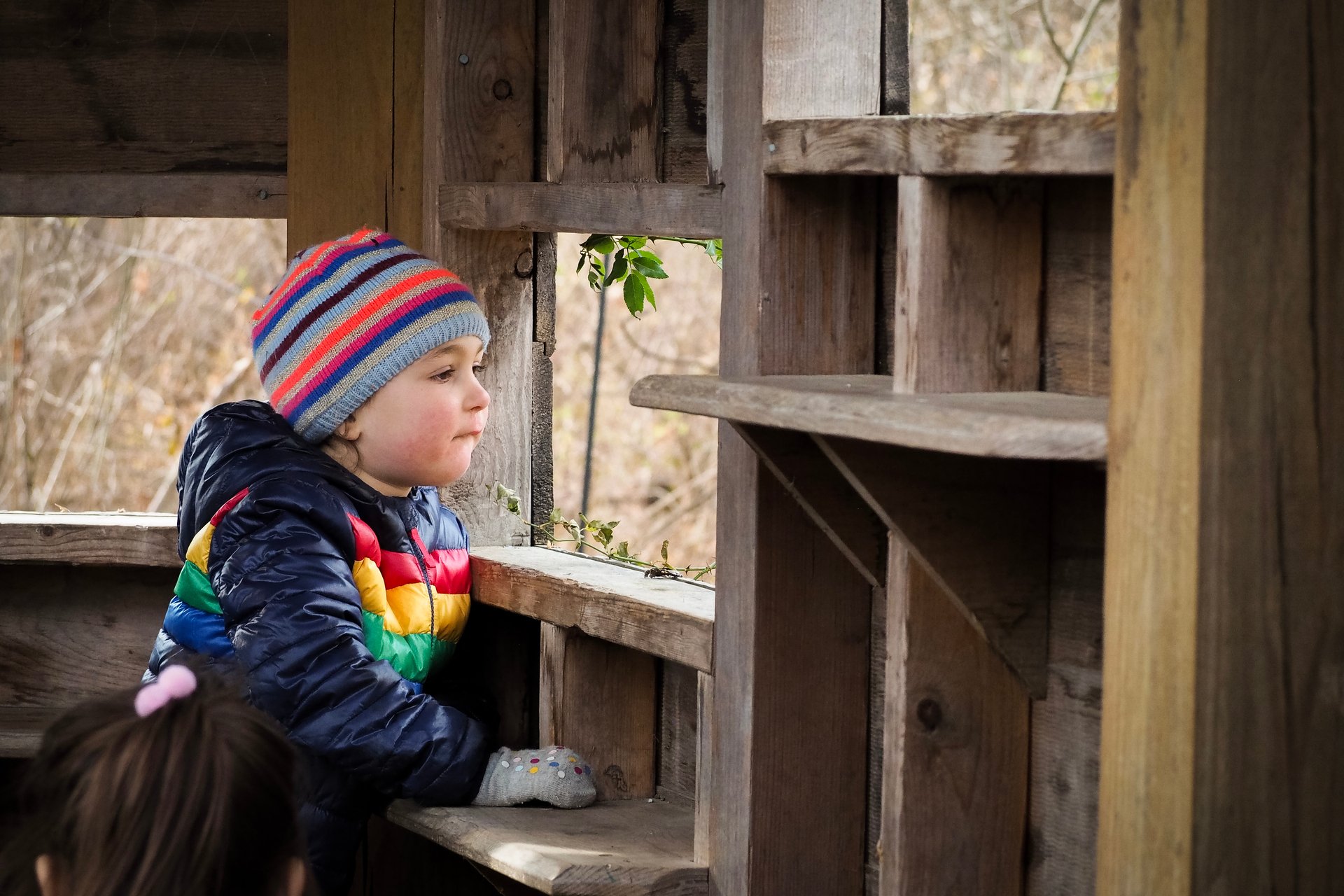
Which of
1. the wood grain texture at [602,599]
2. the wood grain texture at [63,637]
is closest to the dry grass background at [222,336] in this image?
the wood grain texture at [63,637]

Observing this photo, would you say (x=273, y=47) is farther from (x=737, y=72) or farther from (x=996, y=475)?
(x=996, y=475)

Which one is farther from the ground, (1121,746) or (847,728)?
(1121,746)

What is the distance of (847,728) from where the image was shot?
1.86 m

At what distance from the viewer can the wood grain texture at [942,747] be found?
161 centimetres

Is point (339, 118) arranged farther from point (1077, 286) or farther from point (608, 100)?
point (1077, 286)

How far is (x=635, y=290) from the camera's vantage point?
8.59 ft

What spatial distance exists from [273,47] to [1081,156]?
Answer: 1.87 meters

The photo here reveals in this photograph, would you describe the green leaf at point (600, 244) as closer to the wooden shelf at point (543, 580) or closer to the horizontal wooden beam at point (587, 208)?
the horizontal wooden beam at point (587, 208)

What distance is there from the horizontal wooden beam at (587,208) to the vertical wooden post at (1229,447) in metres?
0.76

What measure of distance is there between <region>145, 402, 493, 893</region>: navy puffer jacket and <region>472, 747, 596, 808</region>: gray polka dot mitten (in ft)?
0.09

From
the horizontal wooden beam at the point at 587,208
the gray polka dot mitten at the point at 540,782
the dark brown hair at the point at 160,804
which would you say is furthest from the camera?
the gray polka dot mitten at the point at 540,782

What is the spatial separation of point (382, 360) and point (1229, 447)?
1.44 meters

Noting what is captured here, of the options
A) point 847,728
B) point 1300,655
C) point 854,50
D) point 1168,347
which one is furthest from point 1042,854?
point 854,50

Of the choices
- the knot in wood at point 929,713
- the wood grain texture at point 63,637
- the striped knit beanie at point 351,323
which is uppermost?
the striped knit beanie at point 351,323
